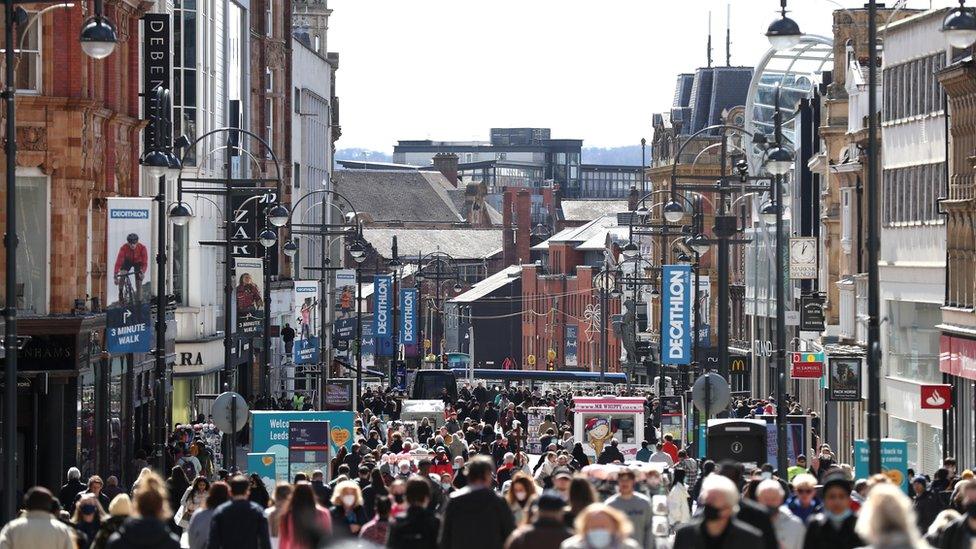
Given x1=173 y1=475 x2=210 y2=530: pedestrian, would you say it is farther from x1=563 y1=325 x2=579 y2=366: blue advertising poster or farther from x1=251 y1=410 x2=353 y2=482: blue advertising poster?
x1=563 y1=325 x2=579 y2=366: blue advertising poster

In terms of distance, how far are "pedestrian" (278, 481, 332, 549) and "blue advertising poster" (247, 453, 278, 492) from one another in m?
15.9

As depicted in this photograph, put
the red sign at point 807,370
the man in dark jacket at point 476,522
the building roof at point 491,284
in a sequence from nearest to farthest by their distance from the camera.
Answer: the man in dark jacket at point 476,522 < the red sign at point 807,370 < the building roof at point 491,284

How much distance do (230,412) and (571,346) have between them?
368ft

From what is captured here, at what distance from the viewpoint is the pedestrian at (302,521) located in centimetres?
1581

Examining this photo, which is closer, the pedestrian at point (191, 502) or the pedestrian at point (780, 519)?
the pedestrian at point (780, 519)

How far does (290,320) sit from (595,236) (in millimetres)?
65937

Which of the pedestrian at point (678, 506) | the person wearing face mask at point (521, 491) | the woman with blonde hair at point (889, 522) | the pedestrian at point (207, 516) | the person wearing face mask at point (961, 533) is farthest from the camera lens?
the pedestrian at point (678, 506)

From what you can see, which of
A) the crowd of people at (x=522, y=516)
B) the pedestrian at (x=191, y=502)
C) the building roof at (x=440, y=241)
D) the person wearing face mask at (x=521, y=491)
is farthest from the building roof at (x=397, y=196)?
the person wearing face mask at (x=521, y=491)

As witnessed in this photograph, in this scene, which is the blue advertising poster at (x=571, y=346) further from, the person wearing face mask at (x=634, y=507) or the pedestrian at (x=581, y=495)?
the pedestrian at (x=581, y=495)

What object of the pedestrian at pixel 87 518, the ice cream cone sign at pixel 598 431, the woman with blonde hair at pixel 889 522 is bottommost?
the ice cream cone sign at pixel 598 431

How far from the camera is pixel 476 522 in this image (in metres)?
15.5

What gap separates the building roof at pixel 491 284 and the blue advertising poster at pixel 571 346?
31.4 feet

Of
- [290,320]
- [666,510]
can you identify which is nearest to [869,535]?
[666,510]

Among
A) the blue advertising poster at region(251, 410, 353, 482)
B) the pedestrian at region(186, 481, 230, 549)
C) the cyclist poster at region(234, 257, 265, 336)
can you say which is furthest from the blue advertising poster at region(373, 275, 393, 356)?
the pedestrian at region(186, 481, 230, 549)
